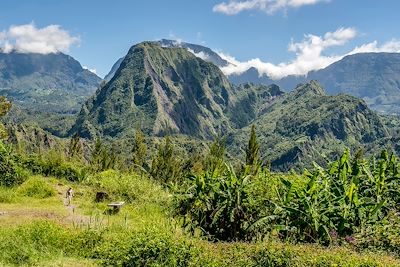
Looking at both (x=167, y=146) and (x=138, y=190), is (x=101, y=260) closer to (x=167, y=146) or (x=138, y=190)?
(x=138, y=190)

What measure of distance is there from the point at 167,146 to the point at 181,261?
58.6 metres

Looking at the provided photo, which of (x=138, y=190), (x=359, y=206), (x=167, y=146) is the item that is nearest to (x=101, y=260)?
(x=359, y=206)

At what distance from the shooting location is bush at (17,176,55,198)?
84.6ft

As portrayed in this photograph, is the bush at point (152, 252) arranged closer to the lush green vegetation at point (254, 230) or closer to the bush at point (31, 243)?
the lush green vegetation at point (254, 230)

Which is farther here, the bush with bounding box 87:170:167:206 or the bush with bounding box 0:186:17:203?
the bush with bounding box 87:170:167:206

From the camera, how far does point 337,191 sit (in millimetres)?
13797

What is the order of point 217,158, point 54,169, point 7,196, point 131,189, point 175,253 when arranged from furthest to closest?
1. point 54,169
2. point 131,189
3. point 217,158
4. point 7,196
5. point 175,253

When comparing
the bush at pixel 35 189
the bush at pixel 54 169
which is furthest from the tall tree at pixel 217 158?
the bush at pixel 54 169

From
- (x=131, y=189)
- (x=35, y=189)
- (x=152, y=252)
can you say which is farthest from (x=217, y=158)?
(x=152, y=252)

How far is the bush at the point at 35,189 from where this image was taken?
25.8 m

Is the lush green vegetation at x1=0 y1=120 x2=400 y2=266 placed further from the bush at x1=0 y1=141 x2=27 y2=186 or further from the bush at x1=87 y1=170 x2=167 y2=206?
the bush at x1=0 y1=141 x2=27 y2=186

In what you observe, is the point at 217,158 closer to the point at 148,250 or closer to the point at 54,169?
the point at 148,250

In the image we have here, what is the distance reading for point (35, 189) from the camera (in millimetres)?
26234

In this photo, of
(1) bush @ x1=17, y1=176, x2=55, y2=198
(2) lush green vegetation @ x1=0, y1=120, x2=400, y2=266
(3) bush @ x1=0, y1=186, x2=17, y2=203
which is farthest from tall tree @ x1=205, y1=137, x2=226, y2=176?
(3) bush @ x1=0, y1=186, x2=17, y2=203
